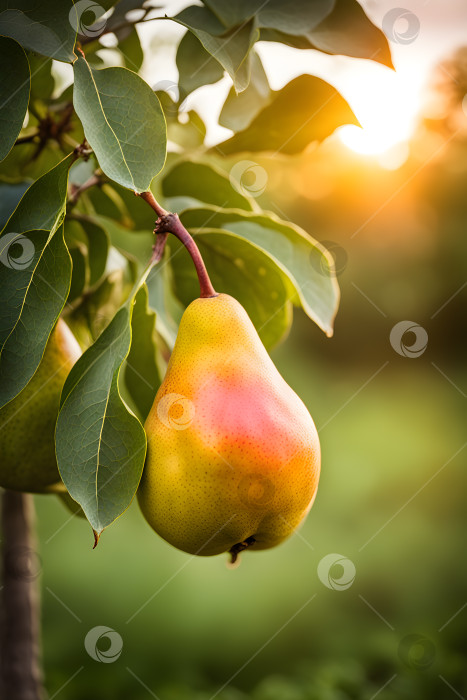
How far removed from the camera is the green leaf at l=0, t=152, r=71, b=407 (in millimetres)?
432

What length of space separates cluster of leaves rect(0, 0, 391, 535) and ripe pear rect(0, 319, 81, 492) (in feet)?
0.24

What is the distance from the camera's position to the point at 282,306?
24.2 inches

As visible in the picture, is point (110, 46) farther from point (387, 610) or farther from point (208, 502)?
point (387, 610)

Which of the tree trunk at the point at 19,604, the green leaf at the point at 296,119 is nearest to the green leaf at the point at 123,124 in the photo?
the green leaf at the point at 296,119

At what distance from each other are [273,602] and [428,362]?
98.1 inches

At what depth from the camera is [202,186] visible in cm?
69

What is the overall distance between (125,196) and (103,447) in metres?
0.35

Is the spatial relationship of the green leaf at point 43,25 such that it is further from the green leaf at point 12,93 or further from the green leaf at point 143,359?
the green leaf at point 143,359

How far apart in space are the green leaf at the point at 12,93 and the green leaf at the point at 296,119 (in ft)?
0.88

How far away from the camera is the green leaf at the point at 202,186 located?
0.67m

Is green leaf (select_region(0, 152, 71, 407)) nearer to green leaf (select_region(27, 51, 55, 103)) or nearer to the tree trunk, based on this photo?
green leaf (select_region(27, 51, 55, 103))

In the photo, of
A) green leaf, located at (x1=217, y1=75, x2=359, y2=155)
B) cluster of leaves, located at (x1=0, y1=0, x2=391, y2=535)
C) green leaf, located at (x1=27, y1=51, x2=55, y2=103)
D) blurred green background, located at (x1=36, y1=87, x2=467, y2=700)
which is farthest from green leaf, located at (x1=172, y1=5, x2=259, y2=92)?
blurred green background, located at (x1=36, y1=87, x2=467, y2=700)

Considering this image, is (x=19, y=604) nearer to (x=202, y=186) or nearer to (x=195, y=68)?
(x=202, y=186)

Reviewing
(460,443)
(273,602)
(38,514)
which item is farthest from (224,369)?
(460,443)
